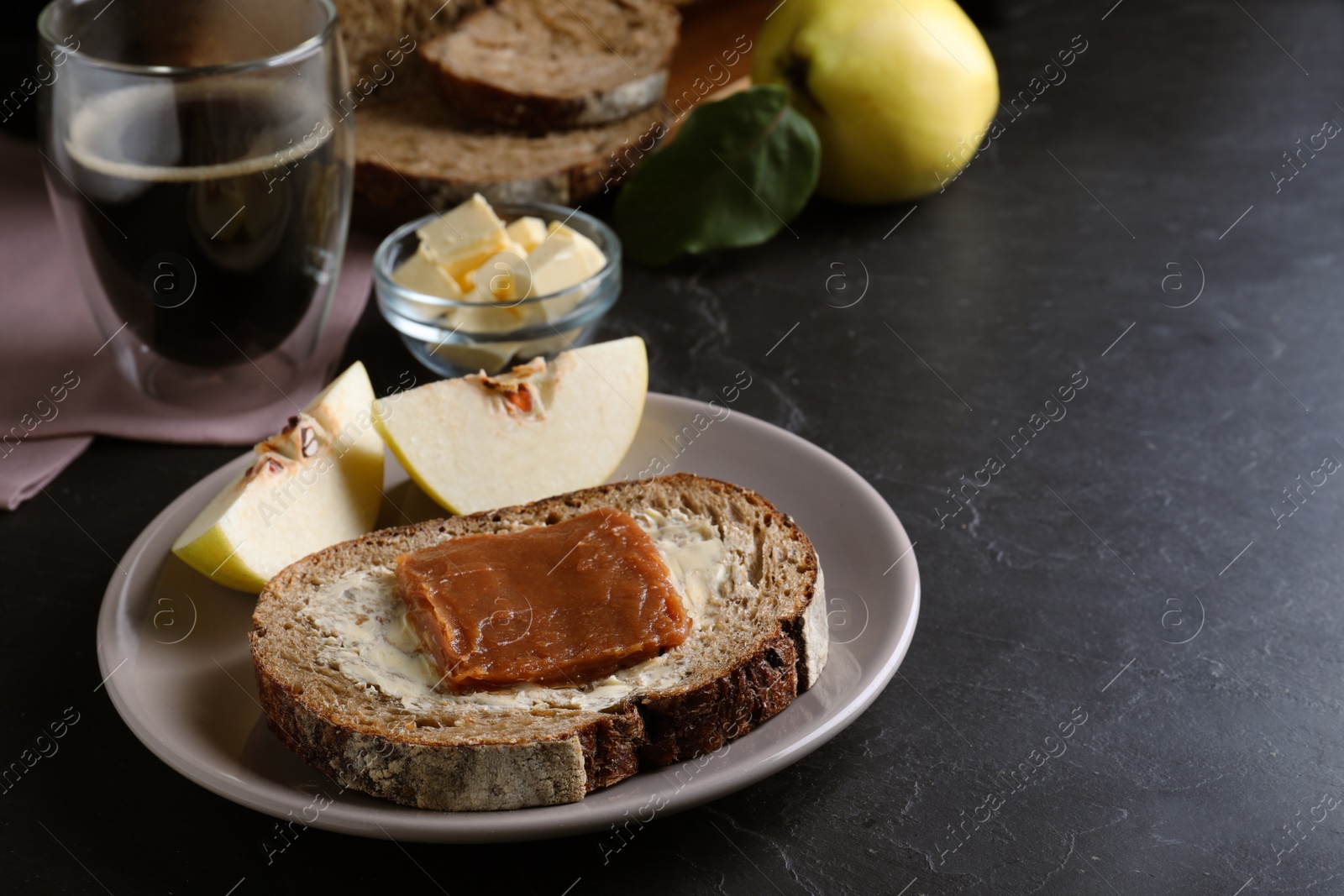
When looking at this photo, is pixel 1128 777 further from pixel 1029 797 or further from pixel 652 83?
pixel 652 83

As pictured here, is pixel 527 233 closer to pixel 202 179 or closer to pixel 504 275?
pixel 504 275

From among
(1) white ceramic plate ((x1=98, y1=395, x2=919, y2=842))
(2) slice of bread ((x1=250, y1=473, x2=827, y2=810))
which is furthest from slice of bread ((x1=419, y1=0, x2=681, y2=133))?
(2) slice of bread ((x1=250, y1=473, x2=827, y2=810))

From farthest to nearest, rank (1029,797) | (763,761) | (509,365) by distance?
(509,365)
(1029,797)
(763,761)

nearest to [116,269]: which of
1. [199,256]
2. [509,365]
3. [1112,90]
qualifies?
[199,256]

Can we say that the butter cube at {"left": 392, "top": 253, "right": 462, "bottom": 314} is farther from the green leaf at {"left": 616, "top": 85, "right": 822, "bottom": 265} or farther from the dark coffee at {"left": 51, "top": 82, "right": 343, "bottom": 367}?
the green leaf at {"left": 616, "top": 85, "right": 822, "bottom": 265}

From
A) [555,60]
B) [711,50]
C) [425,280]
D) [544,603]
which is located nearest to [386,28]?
[555,60]
